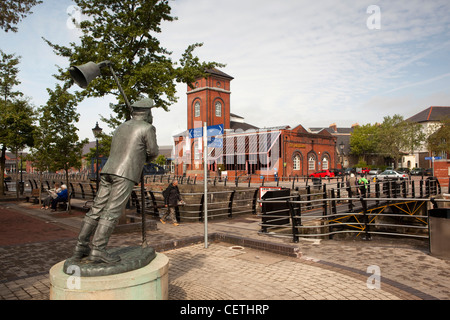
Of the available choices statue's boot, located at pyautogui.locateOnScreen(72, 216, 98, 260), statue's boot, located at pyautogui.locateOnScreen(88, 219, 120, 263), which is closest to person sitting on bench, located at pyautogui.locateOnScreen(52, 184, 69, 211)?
statue's boot, located at pyautogui.locateOnScreen(72, 216, 98, 260)

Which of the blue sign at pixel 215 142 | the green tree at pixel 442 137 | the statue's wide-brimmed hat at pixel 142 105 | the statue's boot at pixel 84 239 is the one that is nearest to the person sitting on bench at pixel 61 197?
the blue sign at pixel 215 142

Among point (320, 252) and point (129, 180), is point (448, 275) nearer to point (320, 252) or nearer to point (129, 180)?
Result: point (320, 252)

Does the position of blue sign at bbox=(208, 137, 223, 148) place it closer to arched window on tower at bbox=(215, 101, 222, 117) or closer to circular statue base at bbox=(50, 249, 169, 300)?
circular statue base at bbox=(50, 249, 169, 300)

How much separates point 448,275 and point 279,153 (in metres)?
39.9

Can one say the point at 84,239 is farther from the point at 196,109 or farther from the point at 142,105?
the point at 196,109

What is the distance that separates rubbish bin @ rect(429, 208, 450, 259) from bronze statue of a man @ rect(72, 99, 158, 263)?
6007 mm

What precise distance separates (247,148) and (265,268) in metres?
39.5

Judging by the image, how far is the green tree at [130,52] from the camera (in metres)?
11.1

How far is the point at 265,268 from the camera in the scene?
20.0ft

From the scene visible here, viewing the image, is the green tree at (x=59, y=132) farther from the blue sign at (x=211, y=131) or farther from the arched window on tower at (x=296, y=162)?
the arched window on tower at (x=296, y=162)

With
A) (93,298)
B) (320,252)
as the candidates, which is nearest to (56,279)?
(93,298)

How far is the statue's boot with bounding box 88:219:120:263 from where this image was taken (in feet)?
12.7

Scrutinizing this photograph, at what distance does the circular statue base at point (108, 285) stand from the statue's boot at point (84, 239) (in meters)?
0.26

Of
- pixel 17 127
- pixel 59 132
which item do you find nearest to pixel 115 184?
pixel 59 132
